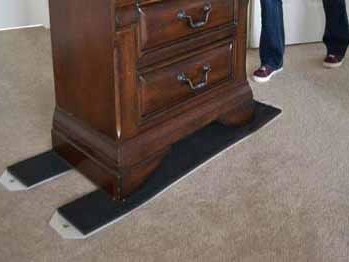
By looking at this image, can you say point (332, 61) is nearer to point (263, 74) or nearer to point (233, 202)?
point (263, 74)

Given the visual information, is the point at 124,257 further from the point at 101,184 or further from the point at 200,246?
the point at 101,184

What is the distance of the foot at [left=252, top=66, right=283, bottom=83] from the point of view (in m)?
2.36

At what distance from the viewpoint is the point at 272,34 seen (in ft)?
7.75

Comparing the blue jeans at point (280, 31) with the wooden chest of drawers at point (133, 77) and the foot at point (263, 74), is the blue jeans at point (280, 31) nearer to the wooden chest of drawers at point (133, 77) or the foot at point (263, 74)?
the foot at point (263, 74)

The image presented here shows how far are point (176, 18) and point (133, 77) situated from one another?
0.71 ft

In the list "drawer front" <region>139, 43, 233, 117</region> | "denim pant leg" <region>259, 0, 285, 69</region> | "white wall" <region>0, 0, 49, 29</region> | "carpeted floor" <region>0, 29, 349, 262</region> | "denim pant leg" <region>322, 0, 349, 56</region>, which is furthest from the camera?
"white wall" <region>0, 0, 49, 29</region>

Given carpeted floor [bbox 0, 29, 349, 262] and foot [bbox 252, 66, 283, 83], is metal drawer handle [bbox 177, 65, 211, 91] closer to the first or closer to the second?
carpeted floor [bbox 0, 29, 349, 262]

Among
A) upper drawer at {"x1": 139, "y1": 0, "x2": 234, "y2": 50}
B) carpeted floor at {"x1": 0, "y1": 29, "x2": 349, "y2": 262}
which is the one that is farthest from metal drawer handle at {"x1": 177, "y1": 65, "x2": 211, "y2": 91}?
carpeted floor at {"x1": 0, "y1": 29, "x2": 349, "y2": 262}

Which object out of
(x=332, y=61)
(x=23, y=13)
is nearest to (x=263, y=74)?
(x=332, y=61)

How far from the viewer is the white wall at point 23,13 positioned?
3076mm

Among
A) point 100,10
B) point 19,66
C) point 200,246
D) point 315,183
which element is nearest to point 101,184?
point 200,246

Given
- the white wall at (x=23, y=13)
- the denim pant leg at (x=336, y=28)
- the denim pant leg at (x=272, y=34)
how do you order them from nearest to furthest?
the denim pant leg at (x=272, y=34)
the denim pant leg at (x=336, y=28)
the white wall at (x=23, y=13)

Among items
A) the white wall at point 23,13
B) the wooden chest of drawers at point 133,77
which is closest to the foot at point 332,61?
the wooden chest of drawers at point 133,77

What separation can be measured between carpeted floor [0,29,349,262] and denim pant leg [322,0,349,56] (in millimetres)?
341
